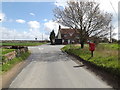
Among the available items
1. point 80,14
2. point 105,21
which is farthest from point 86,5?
point 105,21

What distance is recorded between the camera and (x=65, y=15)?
131 feet

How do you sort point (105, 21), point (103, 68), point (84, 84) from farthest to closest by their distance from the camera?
point (105, 21) < point (103, 68) < point (84, 84)

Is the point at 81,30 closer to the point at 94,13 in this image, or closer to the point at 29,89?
the point at 94,13

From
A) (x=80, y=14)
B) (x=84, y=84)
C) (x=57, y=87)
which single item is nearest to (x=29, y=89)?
(x=57, y=87)

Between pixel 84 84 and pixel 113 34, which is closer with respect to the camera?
pixel 84 84

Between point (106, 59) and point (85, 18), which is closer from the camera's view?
point (106, 59)

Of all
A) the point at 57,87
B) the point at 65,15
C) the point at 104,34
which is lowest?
the point at 57,87

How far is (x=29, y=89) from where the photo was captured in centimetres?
984

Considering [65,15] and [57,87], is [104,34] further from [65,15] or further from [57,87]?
[57,87]

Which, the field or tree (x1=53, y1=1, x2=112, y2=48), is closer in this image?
the field

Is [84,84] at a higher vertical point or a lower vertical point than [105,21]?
lower

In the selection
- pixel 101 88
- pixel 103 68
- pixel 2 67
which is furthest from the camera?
pixel 2 67

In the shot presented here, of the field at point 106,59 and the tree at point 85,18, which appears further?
the tree at point 85,18

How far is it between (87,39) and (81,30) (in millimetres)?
2153
